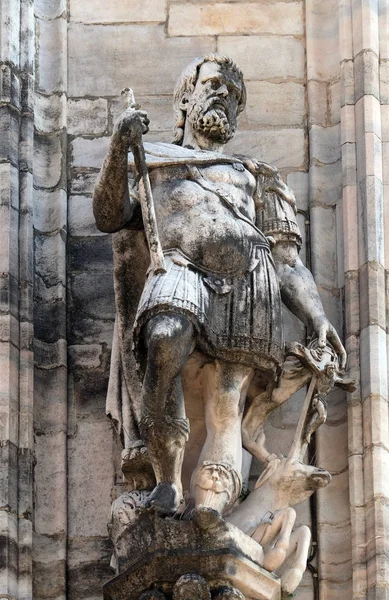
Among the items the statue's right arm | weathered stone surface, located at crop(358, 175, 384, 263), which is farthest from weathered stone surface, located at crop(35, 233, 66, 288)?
weathered stone surface, located at crop(358, 175, 384, 263)

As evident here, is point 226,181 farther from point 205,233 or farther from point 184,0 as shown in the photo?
point 184,0

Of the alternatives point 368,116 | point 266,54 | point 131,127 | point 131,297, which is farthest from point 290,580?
point 266,54

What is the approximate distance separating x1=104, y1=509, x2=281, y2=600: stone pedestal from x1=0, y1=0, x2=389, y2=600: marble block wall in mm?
577

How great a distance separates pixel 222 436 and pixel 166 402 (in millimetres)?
313

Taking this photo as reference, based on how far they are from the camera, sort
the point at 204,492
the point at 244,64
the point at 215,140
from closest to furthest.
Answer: the point at 204,492 < the point at 215,140 < the point at 244,64

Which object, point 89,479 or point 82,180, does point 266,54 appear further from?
point 89,479

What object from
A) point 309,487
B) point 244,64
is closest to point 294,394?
point 309,487

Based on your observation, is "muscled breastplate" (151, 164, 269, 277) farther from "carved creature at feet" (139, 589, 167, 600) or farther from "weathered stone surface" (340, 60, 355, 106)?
"carved creature at feet" (139, 589, 167, 600)

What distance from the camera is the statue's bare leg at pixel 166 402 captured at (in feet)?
32.9

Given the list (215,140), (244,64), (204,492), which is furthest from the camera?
(244,64)

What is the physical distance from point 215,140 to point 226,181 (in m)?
0.27

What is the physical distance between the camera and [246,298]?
33.8ft

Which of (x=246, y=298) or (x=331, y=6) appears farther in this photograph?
(x=331, y=6)

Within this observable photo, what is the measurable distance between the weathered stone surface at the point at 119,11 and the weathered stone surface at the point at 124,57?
0.14ft
